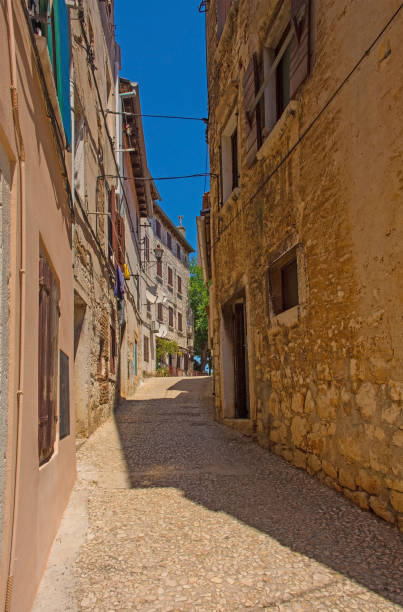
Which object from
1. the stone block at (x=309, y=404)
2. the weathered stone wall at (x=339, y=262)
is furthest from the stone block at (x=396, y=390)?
the stone block at (x=309, y=404)

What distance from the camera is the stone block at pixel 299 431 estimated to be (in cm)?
481

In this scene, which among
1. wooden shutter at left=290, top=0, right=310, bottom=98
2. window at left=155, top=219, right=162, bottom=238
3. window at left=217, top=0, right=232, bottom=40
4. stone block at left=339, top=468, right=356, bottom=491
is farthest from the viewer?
window at left=155, top=219, right=162, bottom=238

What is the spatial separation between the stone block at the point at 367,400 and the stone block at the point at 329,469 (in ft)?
2.40

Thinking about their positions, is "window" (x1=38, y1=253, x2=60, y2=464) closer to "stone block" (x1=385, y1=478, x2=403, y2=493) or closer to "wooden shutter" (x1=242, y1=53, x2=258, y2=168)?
"stone block" (x1=385, y1=478, x2=403, y2=493)

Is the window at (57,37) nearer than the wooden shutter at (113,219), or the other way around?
the window at (57,37)

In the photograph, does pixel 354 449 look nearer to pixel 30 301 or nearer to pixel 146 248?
pixel 30 301

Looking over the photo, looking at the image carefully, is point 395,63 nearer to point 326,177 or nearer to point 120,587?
point 326,177

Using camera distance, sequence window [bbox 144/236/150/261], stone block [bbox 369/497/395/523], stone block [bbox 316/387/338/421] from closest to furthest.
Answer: stone block [bbox 369/497/395/523]
stone block [bbox 316/387/338/421]
window [bbox 144/236/150/261]

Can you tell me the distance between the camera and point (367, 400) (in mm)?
3674

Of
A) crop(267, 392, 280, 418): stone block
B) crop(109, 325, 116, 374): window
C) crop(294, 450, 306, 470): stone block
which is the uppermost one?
crop(109, 325, 116, 374): window

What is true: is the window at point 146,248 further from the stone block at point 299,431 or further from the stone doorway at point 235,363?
the stone block at point 299,431

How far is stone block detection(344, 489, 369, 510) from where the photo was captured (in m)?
3.64

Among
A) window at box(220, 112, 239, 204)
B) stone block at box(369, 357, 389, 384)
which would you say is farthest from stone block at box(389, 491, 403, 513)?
window at box(220, 112, 239, 204)

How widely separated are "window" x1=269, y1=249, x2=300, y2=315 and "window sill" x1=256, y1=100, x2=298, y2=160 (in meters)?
1.38
